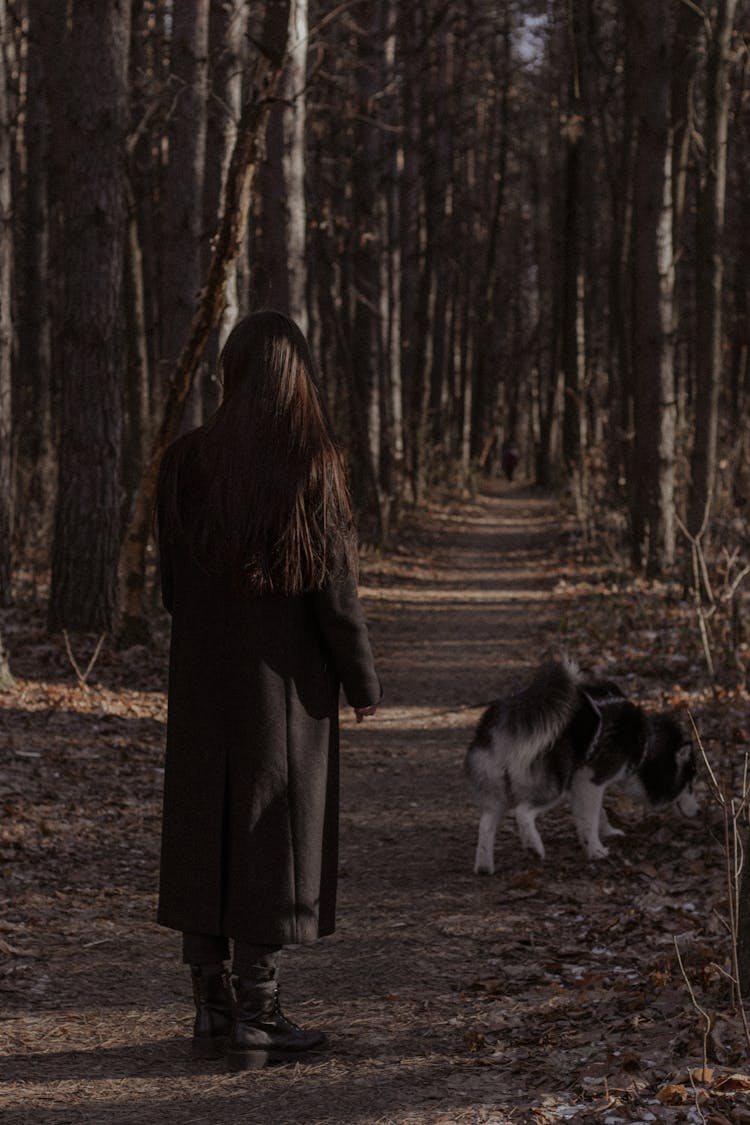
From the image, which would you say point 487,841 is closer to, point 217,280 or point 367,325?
point 217,280

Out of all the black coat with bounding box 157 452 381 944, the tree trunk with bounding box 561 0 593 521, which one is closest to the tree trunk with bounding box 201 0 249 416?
the black coat with bounding box 157 452 381 944

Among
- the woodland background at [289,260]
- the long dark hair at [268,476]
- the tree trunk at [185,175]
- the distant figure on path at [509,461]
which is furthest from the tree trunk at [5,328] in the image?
the distant figure on path at [509,461]

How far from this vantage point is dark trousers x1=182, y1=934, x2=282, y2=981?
424cm

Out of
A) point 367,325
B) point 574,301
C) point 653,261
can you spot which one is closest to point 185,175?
point 653,261

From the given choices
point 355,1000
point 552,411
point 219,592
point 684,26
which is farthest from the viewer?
point 552,411

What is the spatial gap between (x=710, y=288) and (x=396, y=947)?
8.99 meters

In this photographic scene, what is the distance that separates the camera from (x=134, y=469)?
17375 millimetres

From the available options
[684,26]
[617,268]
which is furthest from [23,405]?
[684,26]

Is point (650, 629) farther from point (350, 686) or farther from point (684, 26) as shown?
point (350, 686)

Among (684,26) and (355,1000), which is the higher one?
(684,26)

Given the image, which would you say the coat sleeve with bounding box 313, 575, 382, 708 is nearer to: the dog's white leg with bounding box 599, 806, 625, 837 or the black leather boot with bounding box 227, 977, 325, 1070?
the black leather boot with bounding box 227, 977, 325, 1070

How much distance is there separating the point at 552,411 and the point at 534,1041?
33.4 meters

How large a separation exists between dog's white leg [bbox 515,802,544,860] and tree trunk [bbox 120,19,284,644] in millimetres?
4725

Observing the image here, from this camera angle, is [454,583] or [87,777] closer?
[87,777]
